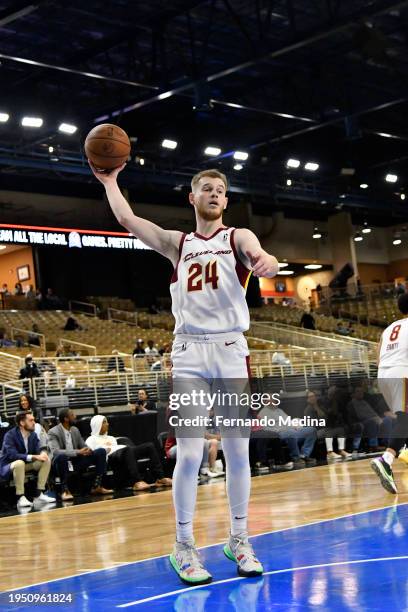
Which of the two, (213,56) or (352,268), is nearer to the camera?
(213,56)

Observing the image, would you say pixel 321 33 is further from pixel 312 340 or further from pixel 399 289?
pixel 399 289

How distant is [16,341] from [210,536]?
16.8 metres

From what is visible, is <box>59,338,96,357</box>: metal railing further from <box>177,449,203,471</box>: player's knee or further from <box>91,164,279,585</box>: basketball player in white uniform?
<box>177,449,203,471</box>: player's knee

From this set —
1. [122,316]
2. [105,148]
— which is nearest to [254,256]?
[105,148]

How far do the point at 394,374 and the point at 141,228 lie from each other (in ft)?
13.9

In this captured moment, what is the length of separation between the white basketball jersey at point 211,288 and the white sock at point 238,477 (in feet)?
1.91

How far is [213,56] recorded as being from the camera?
23141 millimetres

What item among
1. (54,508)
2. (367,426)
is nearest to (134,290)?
(367,426)

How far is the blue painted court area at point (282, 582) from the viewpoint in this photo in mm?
3715

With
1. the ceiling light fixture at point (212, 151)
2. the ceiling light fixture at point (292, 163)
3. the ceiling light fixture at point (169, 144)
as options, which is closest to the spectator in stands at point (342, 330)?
the ceiling light fixture at point (292, 163)

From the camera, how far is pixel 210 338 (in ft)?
14.8

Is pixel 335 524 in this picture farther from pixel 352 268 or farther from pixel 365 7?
pixel 352 268

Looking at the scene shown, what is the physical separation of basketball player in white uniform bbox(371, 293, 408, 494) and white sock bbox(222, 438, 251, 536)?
3.59m

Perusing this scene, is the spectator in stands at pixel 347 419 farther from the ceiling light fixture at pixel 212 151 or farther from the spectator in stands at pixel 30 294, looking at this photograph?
the spectator in stands at pixel 30 294
